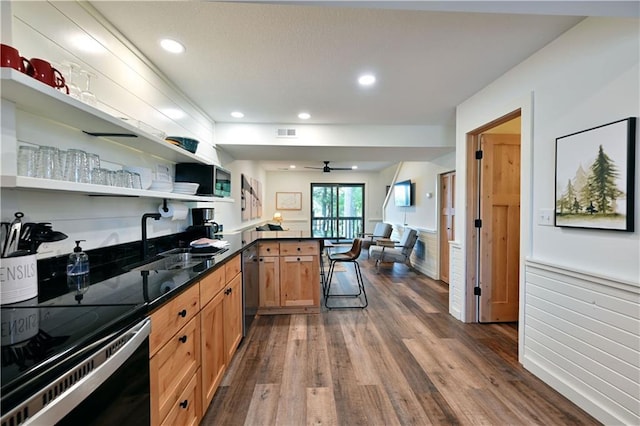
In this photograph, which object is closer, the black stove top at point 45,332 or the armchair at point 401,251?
the black stove top at point 45,332

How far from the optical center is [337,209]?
904 cm

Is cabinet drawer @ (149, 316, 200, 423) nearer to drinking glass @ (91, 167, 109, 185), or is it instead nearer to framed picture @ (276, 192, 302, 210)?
drinking glass @ (91, 167, 109, 185)

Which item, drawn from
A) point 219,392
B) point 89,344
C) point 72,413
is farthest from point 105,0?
point 219,392

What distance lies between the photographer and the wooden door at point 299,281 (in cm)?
327

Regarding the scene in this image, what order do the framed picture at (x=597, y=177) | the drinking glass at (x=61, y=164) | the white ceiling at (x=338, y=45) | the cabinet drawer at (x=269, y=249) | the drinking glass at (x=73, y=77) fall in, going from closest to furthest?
the drinking glass at (x=61, y=164) → the drinking glass at (x=73, y=77) → the framed picture at (x=597, y=177) → the white ceiling at (x=338, y=45) → the cabinet drawer at (x=269, y=249)

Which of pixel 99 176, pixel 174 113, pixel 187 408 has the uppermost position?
pixel 174 113

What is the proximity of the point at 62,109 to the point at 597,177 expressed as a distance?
2845 millimetres

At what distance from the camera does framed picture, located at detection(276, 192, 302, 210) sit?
8789 mm

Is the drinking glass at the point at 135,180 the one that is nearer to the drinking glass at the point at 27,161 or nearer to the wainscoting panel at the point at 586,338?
the drinking glass at the point at 27,161

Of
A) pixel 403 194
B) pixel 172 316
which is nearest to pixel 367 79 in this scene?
pixel 172 316

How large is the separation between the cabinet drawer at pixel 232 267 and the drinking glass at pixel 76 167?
1.04 m

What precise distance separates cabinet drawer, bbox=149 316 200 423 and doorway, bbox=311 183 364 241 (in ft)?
24.5

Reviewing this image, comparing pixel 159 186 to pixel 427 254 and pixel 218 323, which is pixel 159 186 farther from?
pixel 427 254

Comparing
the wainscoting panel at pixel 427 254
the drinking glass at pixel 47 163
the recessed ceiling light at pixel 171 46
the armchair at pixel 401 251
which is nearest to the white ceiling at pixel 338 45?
the recessed ceiling light at pixel 171 46
